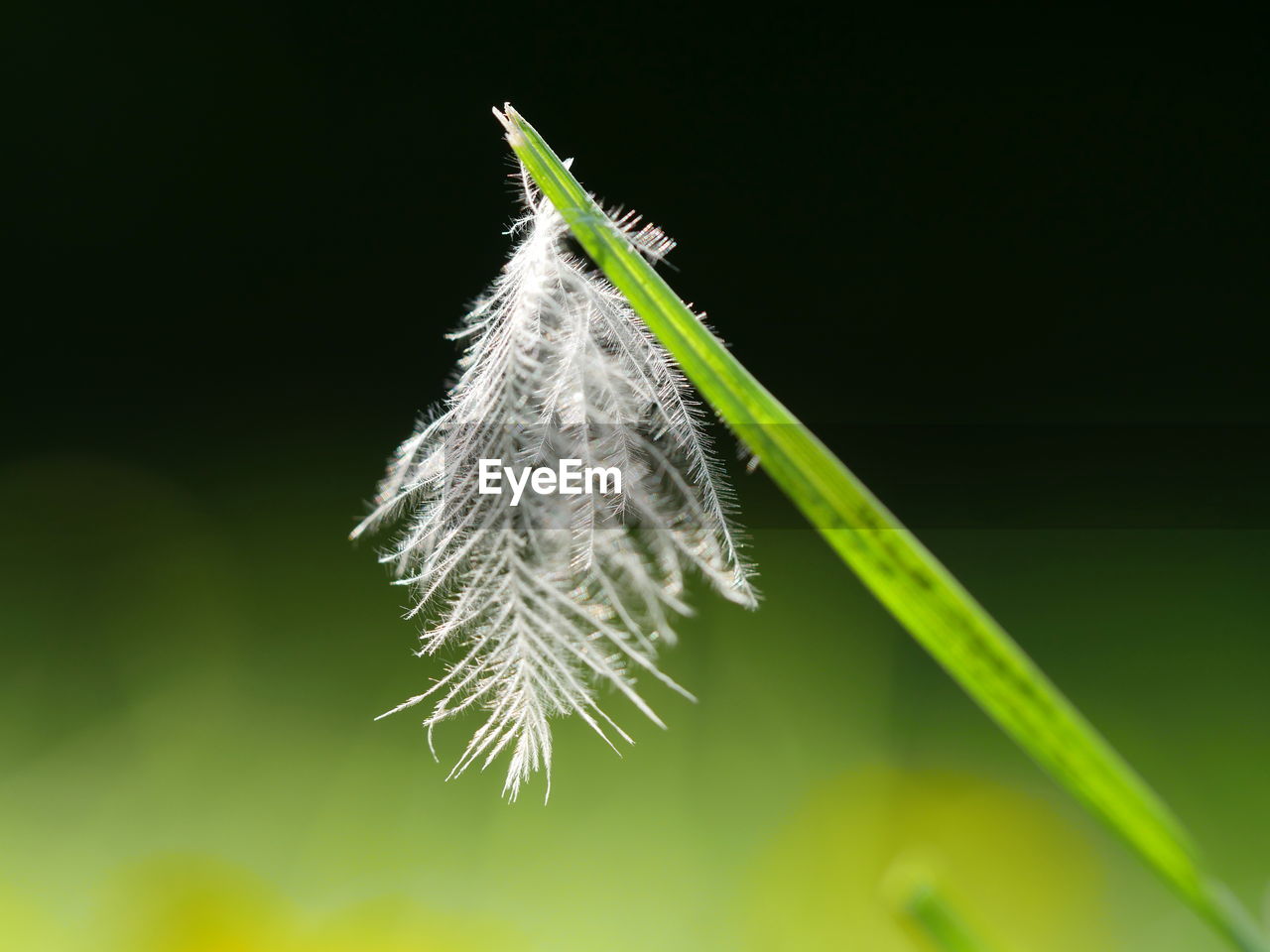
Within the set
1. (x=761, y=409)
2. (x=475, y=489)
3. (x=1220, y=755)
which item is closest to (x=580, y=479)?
(x=475, y=489)

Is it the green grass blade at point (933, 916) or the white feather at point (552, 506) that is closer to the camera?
the green grass blade at point (933, 916)

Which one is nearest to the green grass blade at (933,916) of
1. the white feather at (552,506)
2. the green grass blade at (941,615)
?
the green grass blade at (941,615)

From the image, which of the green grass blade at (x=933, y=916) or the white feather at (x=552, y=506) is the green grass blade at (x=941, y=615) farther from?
the white feather at (x=552, y=506)

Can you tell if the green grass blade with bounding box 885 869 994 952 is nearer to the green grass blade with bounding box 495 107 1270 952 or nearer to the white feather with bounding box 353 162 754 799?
the green grass blade with bounding box 495 107 1270 952

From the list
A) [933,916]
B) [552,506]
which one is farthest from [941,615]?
[552,506]

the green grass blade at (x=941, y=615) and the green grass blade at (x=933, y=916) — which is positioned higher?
the green grass blade at (x=941, y=615)

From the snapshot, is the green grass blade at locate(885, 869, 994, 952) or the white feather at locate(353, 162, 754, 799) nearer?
the green grass blade at locate(885, 869, 994, 952)

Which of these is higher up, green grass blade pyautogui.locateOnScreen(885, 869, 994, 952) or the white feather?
the white feather

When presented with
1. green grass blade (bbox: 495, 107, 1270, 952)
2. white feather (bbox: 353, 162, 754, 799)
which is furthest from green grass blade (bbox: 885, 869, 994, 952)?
white feather (bbox: 353, 162, 754, 799)

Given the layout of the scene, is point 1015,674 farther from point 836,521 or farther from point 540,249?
point 540,249
